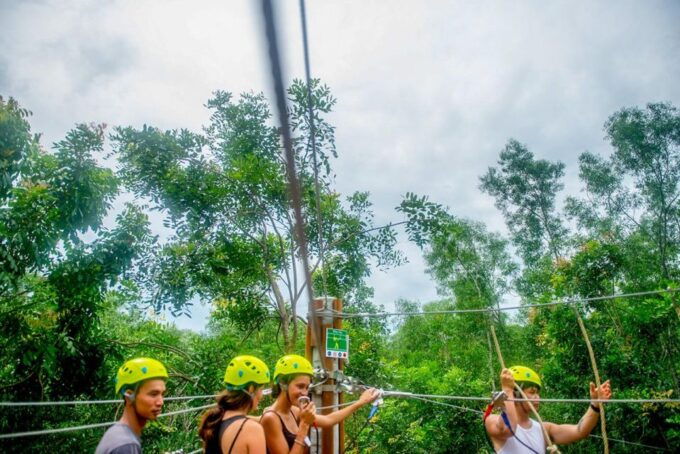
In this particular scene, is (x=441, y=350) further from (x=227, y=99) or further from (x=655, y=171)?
(x=227, y=99)

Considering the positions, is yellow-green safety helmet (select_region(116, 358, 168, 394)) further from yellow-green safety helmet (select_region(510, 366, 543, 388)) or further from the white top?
yellow-green safety helmet (select_region(510, 366, 543, 388))

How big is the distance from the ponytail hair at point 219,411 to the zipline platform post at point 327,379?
1.07m

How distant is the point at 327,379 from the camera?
141 inches

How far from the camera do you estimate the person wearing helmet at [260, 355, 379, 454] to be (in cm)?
235

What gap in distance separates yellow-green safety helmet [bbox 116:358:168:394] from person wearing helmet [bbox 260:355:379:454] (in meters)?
0.71

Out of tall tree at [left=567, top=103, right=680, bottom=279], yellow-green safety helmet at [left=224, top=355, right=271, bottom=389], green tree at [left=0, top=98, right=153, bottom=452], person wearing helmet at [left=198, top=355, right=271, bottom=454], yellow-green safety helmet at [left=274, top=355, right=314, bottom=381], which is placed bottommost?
person wearing helmet at [left=198, top=355, right=271, bottom=454]

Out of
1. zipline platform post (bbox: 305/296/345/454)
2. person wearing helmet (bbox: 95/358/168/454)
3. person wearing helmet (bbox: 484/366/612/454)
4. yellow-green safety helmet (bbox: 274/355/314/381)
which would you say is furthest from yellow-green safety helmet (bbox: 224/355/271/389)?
person wearing helmet (bbox: 484/366/612/454)

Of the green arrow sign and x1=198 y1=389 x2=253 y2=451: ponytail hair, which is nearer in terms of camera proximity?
x1=198 y1=389 x2=253 y2=451: ponytail hair

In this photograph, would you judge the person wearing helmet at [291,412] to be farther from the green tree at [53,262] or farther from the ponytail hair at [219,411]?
the green tree at [53,262]

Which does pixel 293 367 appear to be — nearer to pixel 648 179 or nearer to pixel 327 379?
pixel 327 379

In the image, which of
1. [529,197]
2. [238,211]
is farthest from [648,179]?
[238,211]

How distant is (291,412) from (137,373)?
3.55ft

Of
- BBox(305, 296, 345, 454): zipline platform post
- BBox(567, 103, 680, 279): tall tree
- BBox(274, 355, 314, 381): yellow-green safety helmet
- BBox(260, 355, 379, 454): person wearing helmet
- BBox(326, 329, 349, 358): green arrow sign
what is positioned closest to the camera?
BBox(260, 355, 379, 454): person wearing helmet

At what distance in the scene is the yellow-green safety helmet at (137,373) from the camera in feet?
6.75
